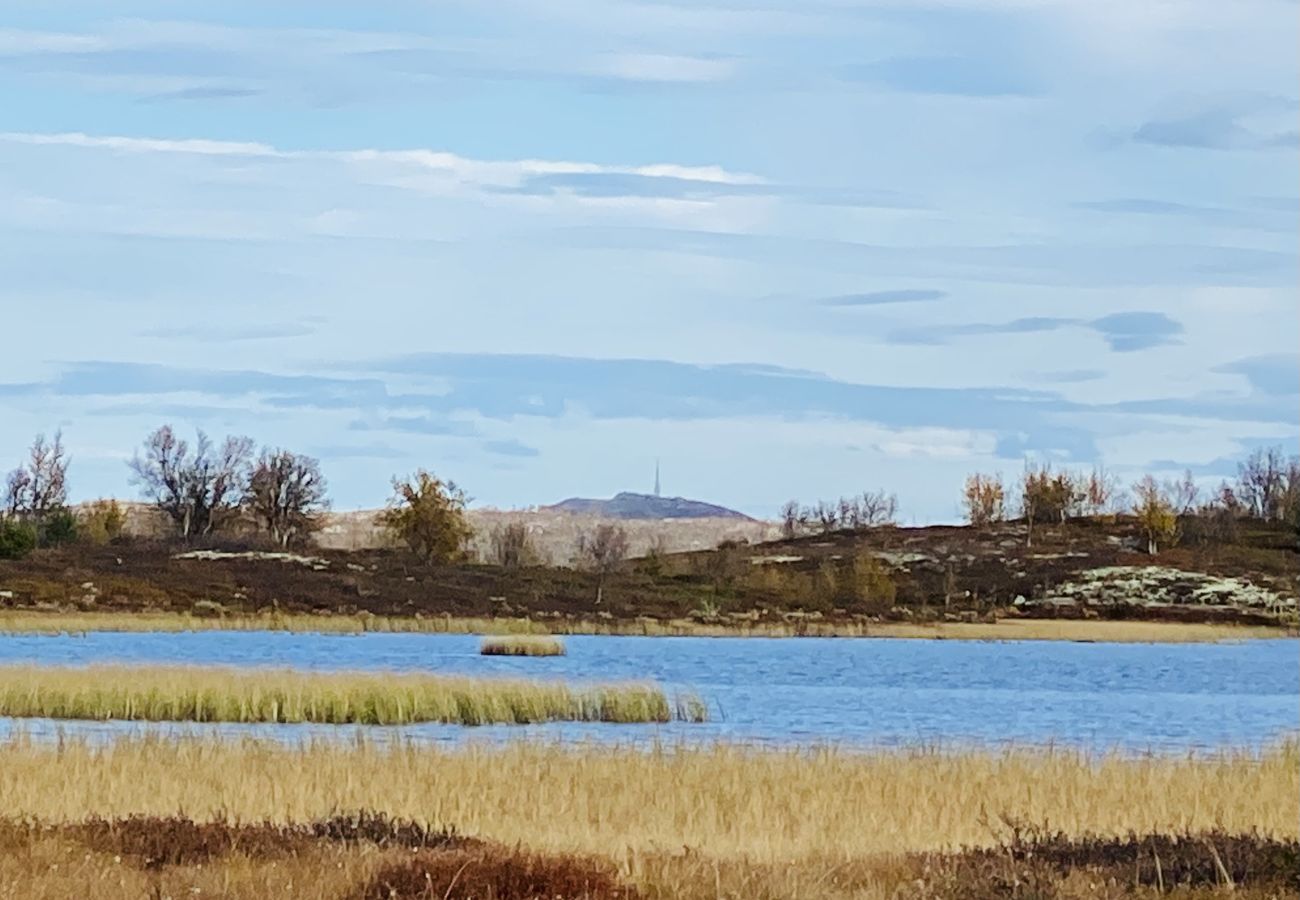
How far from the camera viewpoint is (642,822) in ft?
55.1

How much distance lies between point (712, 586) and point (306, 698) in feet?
228

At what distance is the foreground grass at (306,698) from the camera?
31844mm

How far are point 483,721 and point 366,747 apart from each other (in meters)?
10.4

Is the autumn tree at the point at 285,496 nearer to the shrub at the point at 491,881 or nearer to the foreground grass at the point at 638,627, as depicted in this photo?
the foreground grass at the point at 638,627

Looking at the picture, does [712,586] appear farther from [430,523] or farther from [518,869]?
[518,869]

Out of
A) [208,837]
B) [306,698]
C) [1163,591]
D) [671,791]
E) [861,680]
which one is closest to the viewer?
[208,837]

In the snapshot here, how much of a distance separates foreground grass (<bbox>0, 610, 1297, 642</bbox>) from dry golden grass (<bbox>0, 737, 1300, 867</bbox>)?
148 feet

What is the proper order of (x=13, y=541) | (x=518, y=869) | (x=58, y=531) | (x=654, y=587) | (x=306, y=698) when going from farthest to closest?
(x=58, y=531), (x=654, y=587), (x=13, y=541), (x=306, y=698), (x=518, y=869)

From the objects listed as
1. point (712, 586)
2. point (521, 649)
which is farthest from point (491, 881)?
point (712, 586)

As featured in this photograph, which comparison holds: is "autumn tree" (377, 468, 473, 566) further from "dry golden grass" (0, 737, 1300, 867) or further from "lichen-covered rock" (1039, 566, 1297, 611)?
"dry golden grass" (0, 737, 1300, 867)

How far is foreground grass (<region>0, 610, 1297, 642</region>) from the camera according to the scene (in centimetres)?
6869

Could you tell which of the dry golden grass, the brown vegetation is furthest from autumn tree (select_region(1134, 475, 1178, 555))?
the dry golden grass

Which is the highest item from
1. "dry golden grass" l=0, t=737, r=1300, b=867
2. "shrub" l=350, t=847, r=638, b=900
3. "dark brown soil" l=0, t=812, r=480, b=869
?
"shrub" l=350, t=847, r=638, b=900

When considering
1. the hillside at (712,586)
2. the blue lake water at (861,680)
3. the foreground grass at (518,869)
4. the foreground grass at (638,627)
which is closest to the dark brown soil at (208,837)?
the foreground grass at (518,869)
